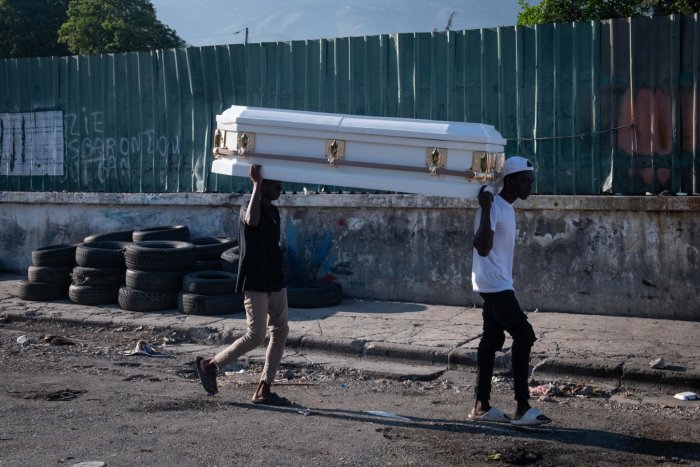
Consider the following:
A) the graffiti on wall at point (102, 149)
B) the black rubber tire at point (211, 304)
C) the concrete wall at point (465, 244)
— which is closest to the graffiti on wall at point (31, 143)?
the graffiti on wall at point (102, 149)

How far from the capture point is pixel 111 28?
1001 inches

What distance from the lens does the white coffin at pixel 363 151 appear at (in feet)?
20.2

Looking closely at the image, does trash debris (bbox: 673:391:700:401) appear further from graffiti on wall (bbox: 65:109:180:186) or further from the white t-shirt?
graffiti on wall (bbox: 65:109:180:186)

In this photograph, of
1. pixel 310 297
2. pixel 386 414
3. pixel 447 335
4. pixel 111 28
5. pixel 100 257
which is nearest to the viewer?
pixel 386 414

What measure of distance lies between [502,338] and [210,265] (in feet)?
20.4

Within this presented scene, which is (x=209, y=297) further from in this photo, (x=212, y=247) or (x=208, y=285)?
(x=212, y=247)

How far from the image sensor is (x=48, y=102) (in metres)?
14.5

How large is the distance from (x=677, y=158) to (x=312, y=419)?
18.7 ft

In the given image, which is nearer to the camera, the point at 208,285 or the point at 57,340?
the point at 57,340

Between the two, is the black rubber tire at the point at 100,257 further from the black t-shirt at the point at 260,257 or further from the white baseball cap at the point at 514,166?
the white baseball cap at the point at 514,166

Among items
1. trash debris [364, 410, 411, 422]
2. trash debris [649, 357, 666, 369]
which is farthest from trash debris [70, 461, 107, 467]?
trash debris [649, 357, 666, 369]

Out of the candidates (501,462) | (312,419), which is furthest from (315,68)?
(501,462)

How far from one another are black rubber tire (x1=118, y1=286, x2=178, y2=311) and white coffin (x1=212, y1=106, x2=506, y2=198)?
472 centimetres

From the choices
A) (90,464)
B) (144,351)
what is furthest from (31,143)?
(90,464)
